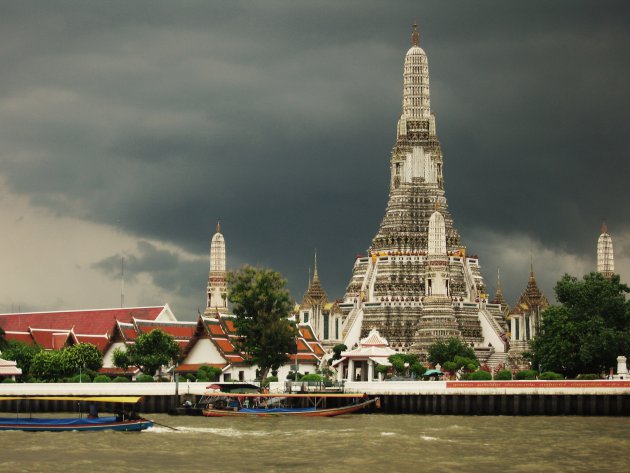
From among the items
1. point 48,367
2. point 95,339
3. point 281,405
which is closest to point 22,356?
point 48,367

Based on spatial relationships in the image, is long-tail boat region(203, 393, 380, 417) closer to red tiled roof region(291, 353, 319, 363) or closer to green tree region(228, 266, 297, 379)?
green tree region(228, 266, 297, 379)

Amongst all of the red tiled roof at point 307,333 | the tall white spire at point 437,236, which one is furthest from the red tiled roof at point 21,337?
the tall white spire at point 437,236

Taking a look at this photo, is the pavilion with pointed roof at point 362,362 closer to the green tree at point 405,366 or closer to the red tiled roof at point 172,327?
the green tree at point 405,366

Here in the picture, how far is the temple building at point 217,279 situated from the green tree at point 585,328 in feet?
148

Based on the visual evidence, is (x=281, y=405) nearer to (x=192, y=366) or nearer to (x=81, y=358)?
(x=81, y=358)

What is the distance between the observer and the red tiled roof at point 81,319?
348ft

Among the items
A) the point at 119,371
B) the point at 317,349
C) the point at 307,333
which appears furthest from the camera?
the point at 307,333

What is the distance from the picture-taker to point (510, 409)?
69688 millimetres

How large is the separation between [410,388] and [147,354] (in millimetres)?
22750

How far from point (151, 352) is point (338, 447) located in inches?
1514

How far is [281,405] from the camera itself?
7094 cm

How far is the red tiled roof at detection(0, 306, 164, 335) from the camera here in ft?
348

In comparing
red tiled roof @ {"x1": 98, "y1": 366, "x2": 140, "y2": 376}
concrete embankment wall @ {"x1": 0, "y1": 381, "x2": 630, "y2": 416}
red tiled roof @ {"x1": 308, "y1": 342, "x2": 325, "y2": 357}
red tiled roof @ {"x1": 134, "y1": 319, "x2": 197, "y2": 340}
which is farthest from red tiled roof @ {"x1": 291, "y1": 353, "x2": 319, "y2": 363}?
concrete embankment wall @ {"x1": 0, "y1": 381, "x2": 630, "y2": 416}

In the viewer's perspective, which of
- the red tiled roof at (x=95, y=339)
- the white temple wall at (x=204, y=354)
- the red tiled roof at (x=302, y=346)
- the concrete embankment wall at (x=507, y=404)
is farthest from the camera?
the red tiled roof at (x=302, y=346)
